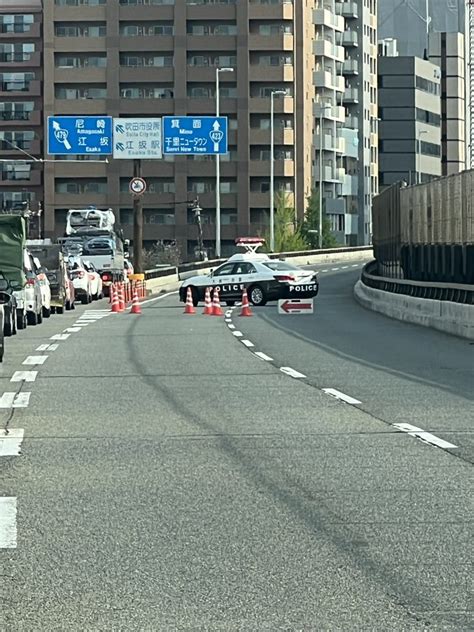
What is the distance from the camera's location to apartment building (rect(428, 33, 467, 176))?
6949 inches

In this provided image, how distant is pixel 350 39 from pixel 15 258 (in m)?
118

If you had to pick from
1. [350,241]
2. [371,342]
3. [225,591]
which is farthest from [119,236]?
[350,241]

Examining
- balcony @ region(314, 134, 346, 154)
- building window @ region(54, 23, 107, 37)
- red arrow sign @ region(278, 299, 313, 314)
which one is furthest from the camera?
balcony @ region(314, 134, 346, 154)

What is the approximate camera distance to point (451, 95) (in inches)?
7136

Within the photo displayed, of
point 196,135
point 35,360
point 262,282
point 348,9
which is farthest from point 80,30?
point 35,360

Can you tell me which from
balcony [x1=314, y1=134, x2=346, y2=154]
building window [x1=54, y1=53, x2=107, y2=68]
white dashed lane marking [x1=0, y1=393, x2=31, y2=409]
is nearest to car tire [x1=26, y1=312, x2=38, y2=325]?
white dashed lane marking [x1=0, y1=393, x2=31, y2=409]

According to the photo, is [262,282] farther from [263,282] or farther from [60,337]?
[60,337]

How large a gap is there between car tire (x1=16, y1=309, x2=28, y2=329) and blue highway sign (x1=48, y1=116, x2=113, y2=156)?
3374cm

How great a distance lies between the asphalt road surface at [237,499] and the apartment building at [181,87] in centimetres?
10733

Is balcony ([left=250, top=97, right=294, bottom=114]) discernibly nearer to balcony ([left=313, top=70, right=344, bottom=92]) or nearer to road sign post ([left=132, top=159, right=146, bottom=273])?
balcony ([left=313, top=70, right=344, bottom=92])

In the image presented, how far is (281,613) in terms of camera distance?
651 cm

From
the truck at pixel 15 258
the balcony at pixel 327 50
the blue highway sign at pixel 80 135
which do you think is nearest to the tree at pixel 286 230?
the balcony at pixel 327 50

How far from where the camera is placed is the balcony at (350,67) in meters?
149

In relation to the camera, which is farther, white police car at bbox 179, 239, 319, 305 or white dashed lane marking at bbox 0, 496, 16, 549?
white police car at bbox 179, 239, 319, 305
